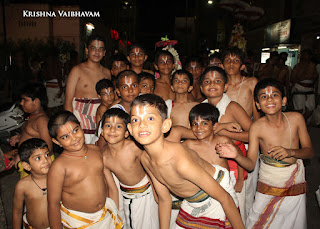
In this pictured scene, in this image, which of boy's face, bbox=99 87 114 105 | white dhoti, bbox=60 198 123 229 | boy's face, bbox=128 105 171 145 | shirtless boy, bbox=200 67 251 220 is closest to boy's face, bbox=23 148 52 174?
white dhoti, bbox=60 198 123 229

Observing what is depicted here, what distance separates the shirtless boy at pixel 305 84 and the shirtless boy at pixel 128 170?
6.49m

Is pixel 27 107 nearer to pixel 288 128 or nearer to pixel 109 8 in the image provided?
pixel 288 128

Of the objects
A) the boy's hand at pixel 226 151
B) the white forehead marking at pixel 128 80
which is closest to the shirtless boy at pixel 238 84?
the white forehead marking at pixel 128 80

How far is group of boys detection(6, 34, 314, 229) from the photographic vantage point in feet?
6.81

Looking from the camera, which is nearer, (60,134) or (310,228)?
(60,134)

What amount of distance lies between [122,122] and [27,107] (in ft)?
4.16

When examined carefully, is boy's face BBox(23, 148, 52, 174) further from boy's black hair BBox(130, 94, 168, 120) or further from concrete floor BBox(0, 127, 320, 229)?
concrete floor BBox(0, 127, 320, 229)

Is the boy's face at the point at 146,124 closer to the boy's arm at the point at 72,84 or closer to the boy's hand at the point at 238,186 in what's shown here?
the boy's hand at the point at 238,186

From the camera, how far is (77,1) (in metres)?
13.4

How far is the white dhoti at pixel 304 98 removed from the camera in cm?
778

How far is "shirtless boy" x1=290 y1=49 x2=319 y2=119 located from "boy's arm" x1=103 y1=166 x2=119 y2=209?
22.1ft

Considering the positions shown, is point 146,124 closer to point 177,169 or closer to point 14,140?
point 177,169

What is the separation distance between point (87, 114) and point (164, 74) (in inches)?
54.7

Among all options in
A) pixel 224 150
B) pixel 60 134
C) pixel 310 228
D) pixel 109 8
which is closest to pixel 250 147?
pixel 224 150
